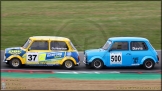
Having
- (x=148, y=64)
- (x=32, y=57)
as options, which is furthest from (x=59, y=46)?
(x=148, y=64)

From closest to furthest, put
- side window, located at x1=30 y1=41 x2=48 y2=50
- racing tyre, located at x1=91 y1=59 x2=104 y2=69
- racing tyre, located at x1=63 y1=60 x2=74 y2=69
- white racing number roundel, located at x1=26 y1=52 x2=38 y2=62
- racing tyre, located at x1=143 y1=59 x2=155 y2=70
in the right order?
white racing number roundel, located at x1=26 y1=52 x2=38 y2=62 < side window, located at x1=30 y1=41 x2=48 y2=50 < racing tyre, located at x1=63 y1=60 x2=74 y2=69 < racing tyre, located at x1=91 y1=59 x2=104 y2=69 < racing tyre, located at x1=143 y1=59 x2=155 y2=70

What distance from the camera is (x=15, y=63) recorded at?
17.4 m

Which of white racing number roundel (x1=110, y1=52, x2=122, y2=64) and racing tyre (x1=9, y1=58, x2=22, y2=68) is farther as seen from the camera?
white racing number roundel (x1=110, y1=52, x2=122, y2=64)

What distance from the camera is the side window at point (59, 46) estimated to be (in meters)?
17.4

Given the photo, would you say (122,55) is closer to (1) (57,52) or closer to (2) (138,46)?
(2) (138,46)

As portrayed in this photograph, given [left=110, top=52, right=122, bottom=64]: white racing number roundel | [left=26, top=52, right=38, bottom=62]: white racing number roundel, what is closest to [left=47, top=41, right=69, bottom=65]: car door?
[left=26, top=52, right=38, bottom=62]: white racing number roundel

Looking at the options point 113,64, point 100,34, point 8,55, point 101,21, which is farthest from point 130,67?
point 101,21

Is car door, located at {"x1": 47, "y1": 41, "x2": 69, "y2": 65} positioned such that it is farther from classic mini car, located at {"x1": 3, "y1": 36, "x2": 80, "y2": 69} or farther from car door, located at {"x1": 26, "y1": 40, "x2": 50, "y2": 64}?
car door, located at {"x1": 26, "y1": 40, "x2": 50, "y2": 64}

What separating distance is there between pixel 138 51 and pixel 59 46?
3.80 meters

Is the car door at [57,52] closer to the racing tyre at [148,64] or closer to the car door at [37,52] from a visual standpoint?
the car door at [37,52]

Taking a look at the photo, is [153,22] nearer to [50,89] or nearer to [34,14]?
[34,14]

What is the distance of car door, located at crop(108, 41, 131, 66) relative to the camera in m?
17.6

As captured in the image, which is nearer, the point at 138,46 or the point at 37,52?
the point at 37,52

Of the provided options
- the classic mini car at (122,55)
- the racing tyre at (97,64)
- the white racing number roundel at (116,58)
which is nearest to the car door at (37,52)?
the classic mini car at (122,55)
